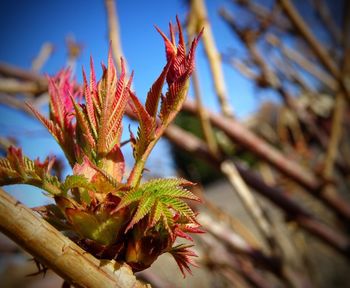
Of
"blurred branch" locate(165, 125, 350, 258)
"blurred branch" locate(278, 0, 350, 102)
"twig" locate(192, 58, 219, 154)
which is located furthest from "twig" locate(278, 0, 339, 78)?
"blurred branch" locate(165, 125, 350, 258)

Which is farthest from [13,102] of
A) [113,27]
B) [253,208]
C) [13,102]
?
[253,208]

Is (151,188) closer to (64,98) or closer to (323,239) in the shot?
(64,98)

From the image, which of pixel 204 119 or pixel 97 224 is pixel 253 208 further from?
pixel 97 224

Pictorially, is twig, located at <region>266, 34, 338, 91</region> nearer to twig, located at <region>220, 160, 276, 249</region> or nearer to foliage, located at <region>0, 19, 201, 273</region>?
twig, located at <region>220, 160, 276, 249</region>

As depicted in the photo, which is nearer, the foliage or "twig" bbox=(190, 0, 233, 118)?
the foliage

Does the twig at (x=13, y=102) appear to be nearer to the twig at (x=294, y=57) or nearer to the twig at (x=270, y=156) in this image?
the twig at (x=270, y=156)
